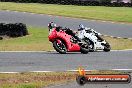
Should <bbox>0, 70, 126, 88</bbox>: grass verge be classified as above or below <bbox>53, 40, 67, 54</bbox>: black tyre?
above

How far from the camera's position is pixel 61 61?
1515cm

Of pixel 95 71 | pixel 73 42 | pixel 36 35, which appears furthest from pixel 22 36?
pixel 95 71

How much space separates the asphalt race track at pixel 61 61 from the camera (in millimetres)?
13766

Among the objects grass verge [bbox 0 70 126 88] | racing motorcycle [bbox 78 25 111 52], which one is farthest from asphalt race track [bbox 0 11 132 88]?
grass verge [bbox 0 70 126 88]

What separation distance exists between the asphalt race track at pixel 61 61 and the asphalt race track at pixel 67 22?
29.5 feet

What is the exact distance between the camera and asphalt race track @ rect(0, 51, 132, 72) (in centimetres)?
1377

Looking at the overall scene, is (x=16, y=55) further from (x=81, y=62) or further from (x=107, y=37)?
(x=107, y=37)

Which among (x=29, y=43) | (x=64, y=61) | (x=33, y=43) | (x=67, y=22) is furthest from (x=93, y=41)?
(x=67, y=22)

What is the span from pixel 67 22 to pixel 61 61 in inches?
732

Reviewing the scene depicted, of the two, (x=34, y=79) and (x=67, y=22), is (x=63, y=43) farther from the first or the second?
(x=67, y=22)

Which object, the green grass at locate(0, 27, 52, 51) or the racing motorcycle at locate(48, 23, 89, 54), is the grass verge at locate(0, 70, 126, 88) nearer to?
the racing motorcycle at locate(48, 23, 89, 54)

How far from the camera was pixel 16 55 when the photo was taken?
16562mm

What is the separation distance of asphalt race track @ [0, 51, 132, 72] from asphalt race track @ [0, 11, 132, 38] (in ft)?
29.5

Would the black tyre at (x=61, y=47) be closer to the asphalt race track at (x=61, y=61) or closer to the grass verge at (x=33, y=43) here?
the asphalt race track at (x=61, y=61)
